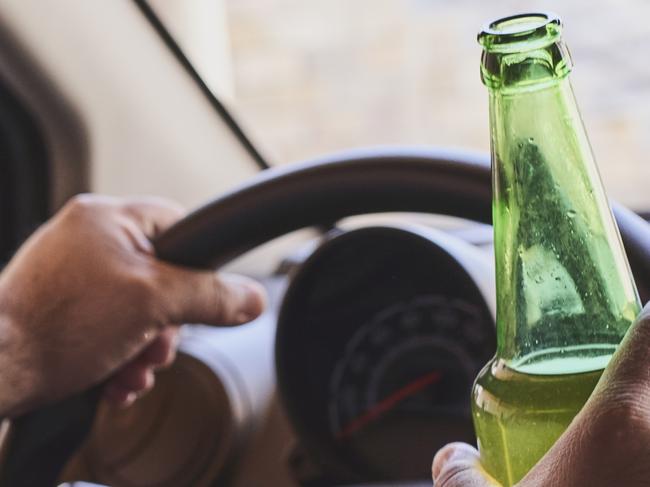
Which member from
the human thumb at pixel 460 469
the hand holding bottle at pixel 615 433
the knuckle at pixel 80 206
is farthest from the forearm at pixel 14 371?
the hand holding bottle at pixel 615 433

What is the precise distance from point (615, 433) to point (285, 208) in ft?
1.80

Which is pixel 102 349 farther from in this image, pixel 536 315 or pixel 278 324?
pixel 536 315

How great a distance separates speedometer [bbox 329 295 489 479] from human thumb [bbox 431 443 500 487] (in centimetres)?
62

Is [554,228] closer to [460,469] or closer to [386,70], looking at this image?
[460,469]

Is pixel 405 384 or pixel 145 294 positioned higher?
pixel 145 294

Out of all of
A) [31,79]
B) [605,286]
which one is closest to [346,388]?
[31,79]

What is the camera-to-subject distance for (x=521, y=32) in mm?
608

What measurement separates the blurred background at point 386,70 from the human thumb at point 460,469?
106 centimetres

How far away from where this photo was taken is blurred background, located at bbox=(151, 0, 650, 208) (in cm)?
183

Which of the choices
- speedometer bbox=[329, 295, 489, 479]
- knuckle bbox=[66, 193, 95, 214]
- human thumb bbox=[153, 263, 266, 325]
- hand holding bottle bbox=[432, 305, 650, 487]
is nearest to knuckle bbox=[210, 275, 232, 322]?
human thumb bbox=[153, 263, 266, 325]

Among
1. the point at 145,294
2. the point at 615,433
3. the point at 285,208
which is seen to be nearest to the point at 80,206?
the point at 145,294

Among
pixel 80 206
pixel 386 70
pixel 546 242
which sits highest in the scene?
pixel 546 242

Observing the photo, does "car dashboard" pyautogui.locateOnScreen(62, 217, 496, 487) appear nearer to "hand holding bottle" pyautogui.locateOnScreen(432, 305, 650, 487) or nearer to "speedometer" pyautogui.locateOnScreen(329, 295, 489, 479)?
"speedometer" pyautogui.locateOnScreen(329, 295, 489, 479)

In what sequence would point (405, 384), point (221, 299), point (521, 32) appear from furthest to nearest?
point (405, 384) < point (221, 299) < point (521, 32)
